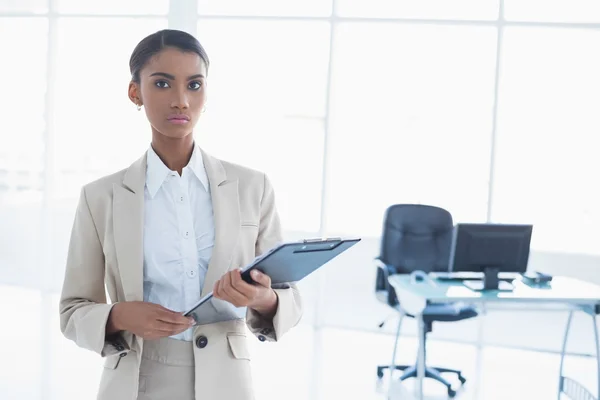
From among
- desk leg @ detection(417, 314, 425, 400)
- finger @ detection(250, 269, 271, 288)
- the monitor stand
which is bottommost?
desk leg @ detection(417, 314, 425, 400)

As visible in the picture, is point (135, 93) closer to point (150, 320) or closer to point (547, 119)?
point (150, 320)

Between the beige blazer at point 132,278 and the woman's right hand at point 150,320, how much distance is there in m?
0.04

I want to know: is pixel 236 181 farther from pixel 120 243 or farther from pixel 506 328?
pixel 506 328

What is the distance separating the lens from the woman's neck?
4.31ft

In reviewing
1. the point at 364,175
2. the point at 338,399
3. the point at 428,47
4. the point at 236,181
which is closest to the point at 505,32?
the point at 428,47

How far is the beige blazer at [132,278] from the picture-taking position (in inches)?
48.1

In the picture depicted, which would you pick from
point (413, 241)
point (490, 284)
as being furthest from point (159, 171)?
point (413, 241)

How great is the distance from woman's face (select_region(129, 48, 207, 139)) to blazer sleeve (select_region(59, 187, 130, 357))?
0.21 m

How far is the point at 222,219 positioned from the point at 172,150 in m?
0.18

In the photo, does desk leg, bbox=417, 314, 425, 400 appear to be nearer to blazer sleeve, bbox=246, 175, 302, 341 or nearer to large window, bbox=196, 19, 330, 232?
large window, bbox=196, 19, 330, 232

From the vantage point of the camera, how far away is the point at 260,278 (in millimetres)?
1137

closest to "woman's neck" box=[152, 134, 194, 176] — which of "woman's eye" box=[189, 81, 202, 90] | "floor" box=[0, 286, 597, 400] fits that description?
"woman's eye" box=[189, 81, 202, 90]

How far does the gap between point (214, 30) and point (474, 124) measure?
8.26 ft

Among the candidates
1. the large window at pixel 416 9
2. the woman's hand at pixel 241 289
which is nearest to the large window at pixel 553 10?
the large window at pixel 416 9
